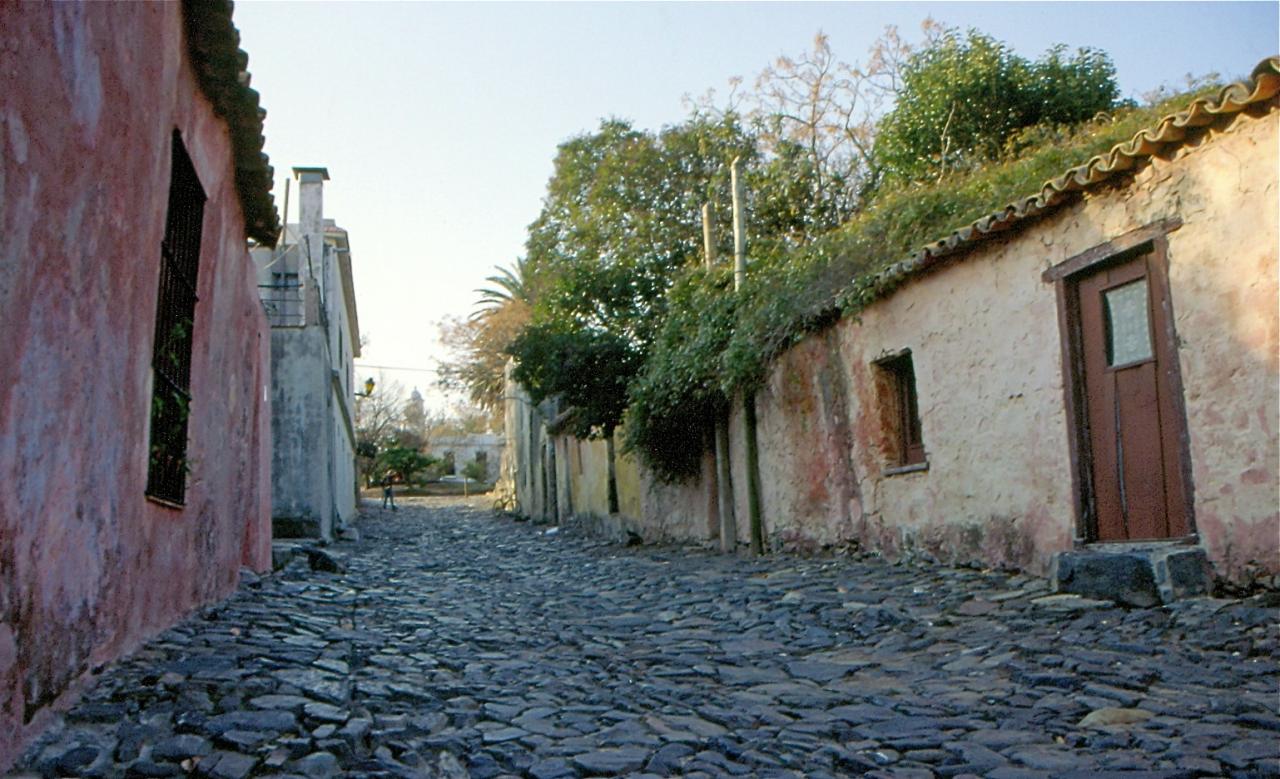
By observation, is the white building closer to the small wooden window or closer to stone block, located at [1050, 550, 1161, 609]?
the small wooden window

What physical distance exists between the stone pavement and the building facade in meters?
0.68

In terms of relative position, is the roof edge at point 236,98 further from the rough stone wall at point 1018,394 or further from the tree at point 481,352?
the tree at point 481,352

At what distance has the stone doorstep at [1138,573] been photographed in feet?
21.6

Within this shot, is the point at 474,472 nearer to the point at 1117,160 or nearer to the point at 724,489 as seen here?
the point at 724,489

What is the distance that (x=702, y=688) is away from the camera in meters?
5.41

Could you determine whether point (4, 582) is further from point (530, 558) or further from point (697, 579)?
point (530, 558)

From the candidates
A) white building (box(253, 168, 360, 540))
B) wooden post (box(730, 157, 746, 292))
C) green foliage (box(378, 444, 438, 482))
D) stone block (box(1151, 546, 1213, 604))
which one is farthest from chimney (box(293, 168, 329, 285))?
green foliage (box(378, 444, 438, 482))

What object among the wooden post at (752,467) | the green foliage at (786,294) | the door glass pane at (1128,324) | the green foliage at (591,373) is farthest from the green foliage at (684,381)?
the door glass pane at (1128,324)

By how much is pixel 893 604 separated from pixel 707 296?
6.87 metres

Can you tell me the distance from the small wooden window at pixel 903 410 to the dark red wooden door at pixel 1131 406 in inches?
102

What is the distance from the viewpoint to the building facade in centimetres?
640

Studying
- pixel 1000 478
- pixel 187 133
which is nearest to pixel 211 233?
pixel 187 133

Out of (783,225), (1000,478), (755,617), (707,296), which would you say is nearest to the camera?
(755,617)

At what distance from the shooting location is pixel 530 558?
14578 mm
